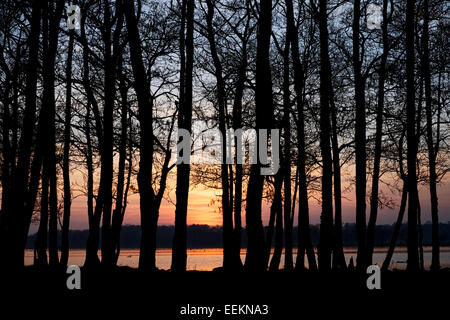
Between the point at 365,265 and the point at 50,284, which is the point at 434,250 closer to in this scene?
the point at 365,265

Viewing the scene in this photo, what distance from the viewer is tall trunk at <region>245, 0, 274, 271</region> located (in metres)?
12.3

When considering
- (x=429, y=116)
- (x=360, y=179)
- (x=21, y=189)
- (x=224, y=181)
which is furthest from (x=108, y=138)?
(x=429, y=116)

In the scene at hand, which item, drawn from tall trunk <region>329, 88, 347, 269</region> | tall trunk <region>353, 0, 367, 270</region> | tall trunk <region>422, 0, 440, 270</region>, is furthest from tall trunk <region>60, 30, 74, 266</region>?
tall trunk <region>422, 0, 440, 270</region>

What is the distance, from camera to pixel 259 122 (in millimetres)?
12312

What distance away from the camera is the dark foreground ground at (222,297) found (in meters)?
9.50

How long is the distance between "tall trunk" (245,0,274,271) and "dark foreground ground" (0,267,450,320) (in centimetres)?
65

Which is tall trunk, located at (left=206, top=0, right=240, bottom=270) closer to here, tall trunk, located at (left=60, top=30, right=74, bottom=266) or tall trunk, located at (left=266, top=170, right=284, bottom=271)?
tall trunk, located at (left=266, top=170, right=284, bottom=271)

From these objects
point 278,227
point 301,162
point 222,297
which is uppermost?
point 301,162

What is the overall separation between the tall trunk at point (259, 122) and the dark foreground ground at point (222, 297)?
65 cm

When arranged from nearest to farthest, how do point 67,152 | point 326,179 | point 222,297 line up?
point 222,297 → point 326,179 → point 67,152

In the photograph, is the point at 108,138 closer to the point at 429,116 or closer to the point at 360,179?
the point at 360,179

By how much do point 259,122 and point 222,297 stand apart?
4.18m

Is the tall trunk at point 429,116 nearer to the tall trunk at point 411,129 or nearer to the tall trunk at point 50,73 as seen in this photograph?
the tall trunk at point 411,129
